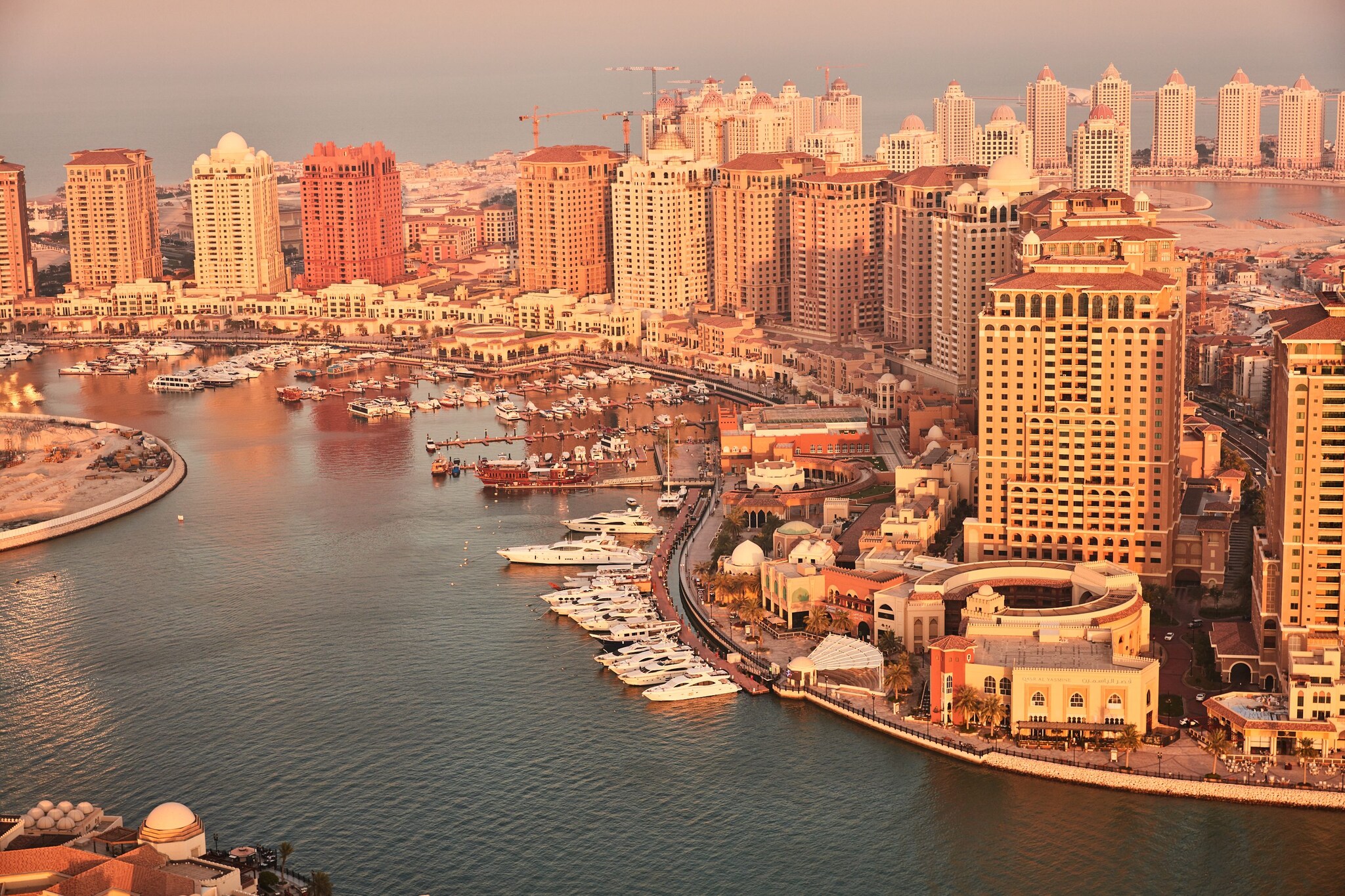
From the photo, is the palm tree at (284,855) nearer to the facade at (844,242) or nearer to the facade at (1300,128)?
the facade at (844,242)

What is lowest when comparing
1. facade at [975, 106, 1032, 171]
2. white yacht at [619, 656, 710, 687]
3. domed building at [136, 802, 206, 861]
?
white yacht at [619, 656, 710, 687]

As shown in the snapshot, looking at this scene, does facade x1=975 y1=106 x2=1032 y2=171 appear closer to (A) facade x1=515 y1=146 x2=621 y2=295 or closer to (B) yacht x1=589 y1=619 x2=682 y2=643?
(A) facade x1=515 y1=146 x2=621 y2=295

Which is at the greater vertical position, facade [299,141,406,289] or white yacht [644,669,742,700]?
facade [299,141,406,289]

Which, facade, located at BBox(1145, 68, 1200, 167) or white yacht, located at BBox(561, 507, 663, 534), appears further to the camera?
facade, located at BBox(1145, 68, 1200, 167)

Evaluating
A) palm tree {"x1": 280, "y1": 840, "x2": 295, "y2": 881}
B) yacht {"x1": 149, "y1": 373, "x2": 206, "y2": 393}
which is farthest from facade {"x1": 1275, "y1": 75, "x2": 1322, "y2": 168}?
palm tree {"x1": 280, "y1": 840, "x2": 295, "y2": 881}

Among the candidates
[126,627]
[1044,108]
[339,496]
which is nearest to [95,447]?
[339,496]

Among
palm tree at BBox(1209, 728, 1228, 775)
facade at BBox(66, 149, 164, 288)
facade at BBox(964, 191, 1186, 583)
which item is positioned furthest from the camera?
facade at BBox(66, 149, 164, 288)

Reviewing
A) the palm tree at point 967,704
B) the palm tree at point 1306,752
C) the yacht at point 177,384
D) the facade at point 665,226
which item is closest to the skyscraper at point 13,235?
the yacht at point 177,384

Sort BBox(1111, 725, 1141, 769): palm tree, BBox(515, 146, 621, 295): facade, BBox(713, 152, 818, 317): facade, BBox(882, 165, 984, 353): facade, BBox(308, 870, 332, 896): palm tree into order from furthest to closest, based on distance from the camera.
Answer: BBox(515, 146, 621, 295): facade
BBox(713, 152, 818, 317): facade
BBox(882, 165, 984, 353): facade
BBox(1111, 725, 1141, 769): palm tree
BBox(308, 870, 332, 896): palm tree
